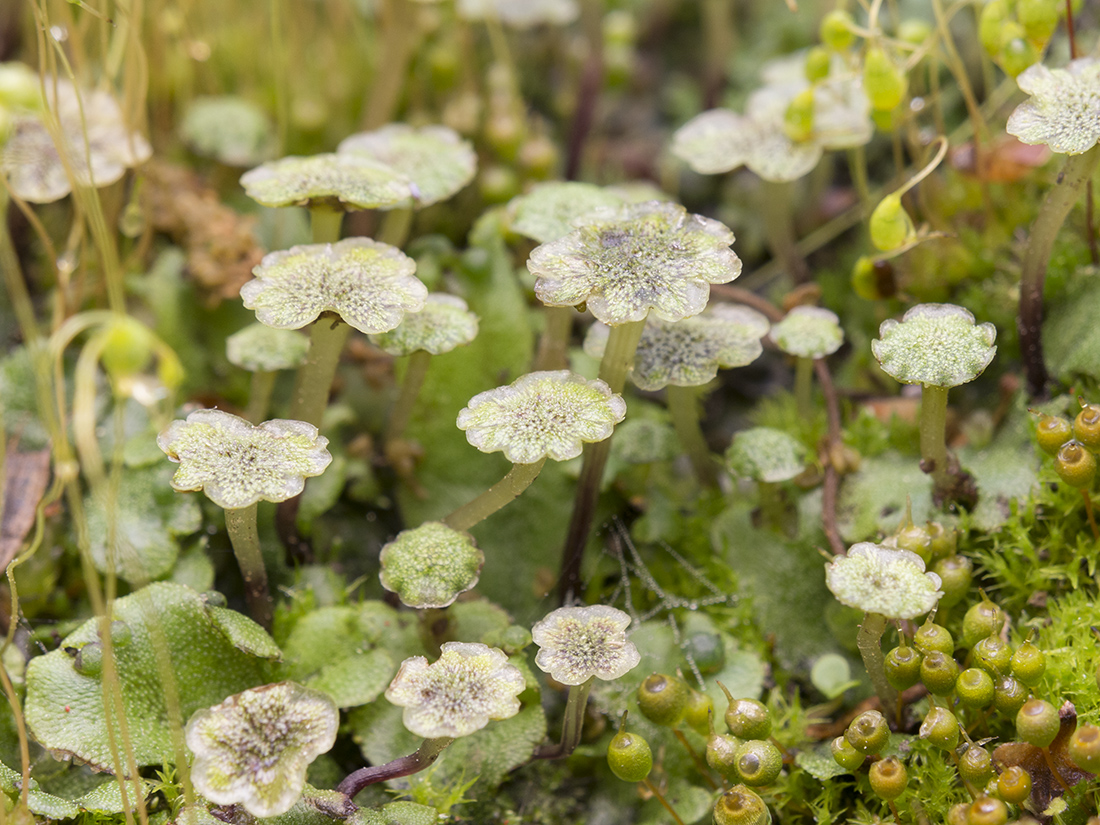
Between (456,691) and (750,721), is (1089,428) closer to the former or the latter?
(750,721)

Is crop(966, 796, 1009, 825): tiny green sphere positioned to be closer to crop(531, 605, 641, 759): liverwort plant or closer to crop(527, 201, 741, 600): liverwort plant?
crop(531, 605, 641, 759): liverwort plant

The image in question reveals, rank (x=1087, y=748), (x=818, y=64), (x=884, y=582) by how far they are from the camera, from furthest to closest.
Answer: (x=818, y=64)
(x=884, y=582)
(x=1087, y=748)

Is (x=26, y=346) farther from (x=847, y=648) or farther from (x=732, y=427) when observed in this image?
(x=847, y=648)

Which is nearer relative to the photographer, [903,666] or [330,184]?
[903,666]

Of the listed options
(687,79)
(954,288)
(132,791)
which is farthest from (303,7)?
(132,791)

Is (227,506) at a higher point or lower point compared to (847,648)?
higher

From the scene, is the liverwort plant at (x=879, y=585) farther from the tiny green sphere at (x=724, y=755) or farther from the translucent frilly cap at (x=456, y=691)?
the translucent frilly cap at (x=456, y=691)

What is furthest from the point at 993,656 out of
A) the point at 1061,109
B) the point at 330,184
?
the point at 330,184
